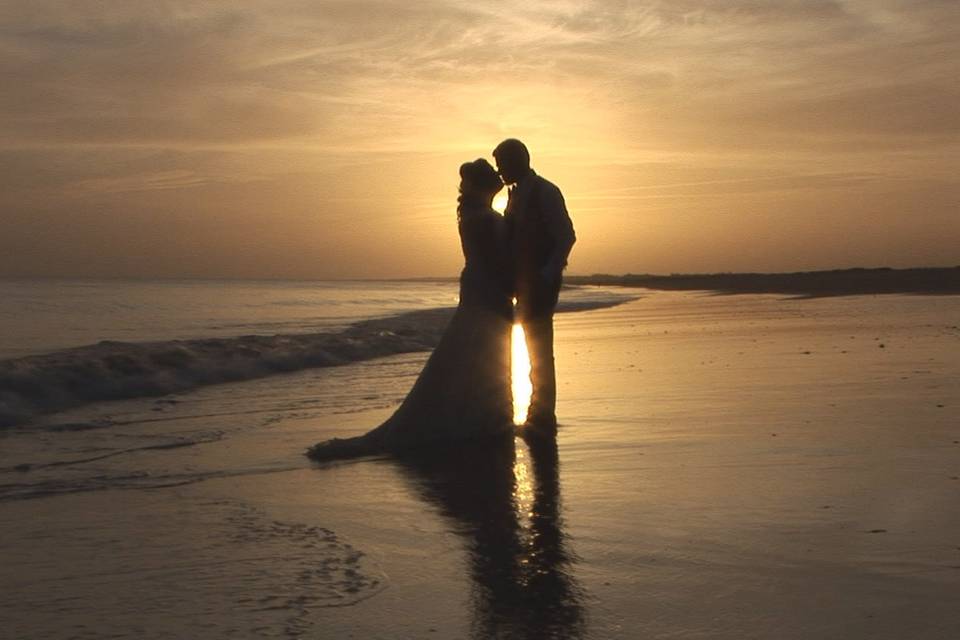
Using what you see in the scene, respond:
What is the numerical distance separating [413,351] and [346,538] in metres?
13.2

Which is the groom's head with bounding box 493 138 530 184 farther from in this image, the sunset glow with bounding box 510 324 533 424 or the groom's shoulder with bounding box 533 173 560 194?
the sunset glow with bounding box 510 324 533 424

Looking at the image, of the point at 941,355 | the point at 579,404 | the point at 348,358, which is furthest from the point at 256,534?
the point at 348,358

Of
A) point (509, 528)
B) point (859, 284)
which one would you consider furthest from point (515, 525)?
point (859, 284)

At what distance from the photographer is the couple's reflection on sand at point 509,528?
11.2ft

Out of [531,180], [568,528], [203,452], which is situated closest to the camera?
[568,528]

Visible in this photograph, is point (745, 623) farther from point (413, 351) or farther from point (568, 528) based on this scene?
point (413, 351)

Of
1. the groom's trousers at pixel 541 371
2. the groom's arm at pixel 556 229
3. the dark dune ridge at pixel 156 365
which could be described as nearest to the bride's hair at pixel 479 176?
the groom's arm at pixel 556 229

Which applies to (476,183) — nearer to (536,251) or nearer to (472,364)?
(536,251)

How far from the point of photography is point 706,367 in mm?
11852

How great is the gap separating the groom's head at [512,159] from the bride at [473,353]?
0.33 ft

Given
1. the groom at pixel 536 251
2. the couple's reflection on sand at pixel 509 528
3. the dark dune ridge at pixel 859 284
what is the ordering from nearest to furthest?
the couple's reflection on sand at pixel 509 528 < the groom at pixel 536 251 < the dark dune ridge at pixel 859 284

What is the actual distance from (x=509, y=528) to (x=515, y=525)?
0.20 feet

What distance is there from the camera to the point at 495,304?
7.71 metres

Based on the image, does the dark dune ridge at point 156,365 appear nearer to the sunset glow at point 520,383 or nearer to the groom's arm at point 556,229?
the sunset glow at point 520,383
